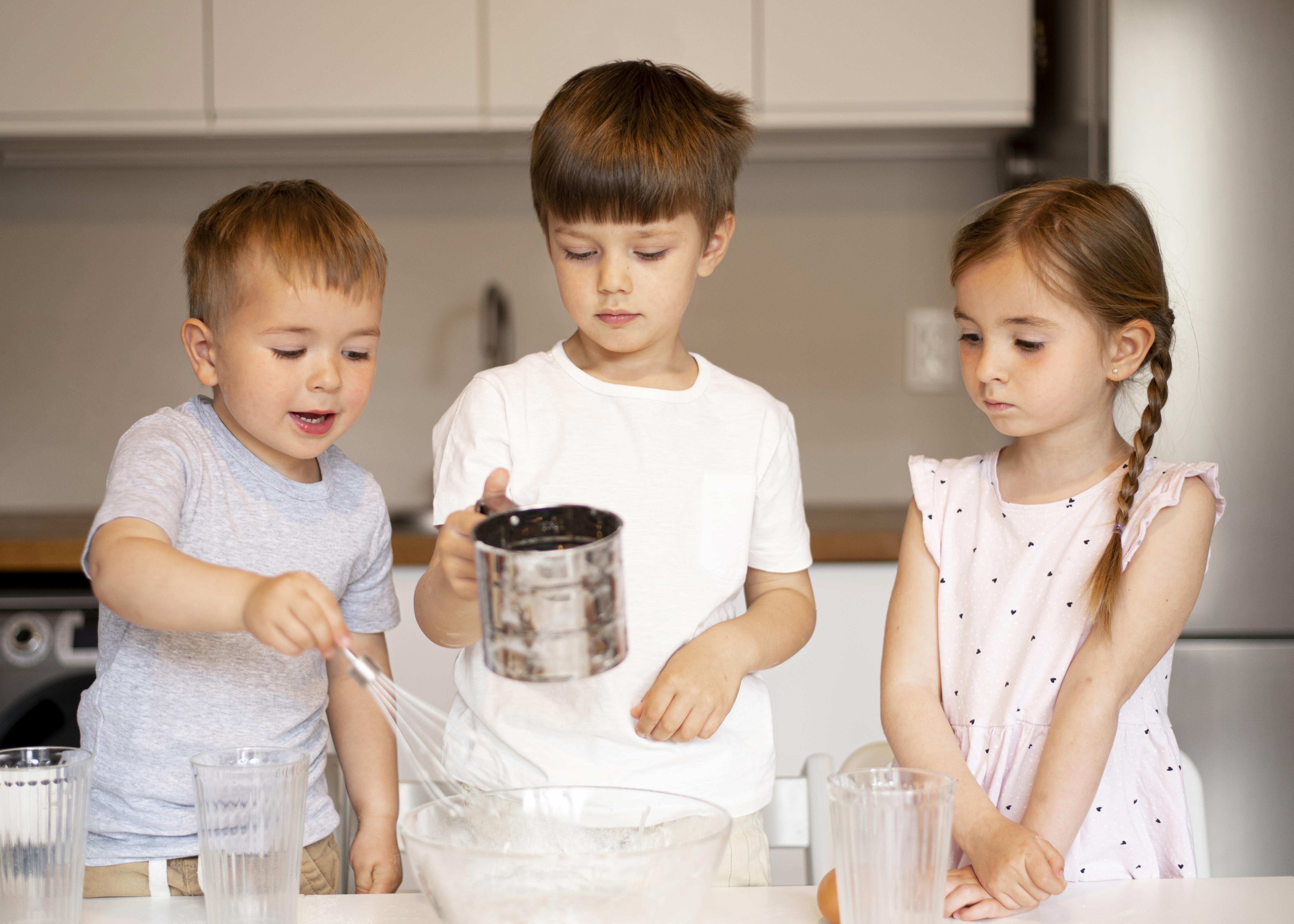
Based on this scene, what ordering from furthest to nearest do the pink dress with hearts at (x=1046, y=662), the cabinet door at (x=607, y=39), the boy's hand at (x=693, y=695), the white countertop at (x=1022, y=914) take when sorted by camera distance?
1. the cabinet door at (x=607, y=39)
2. the pink dress with hearts at (x=1046, y=662)
3. the boy's hand at (x=693, y=695)
4. the white countertop at (x=1022, y=914)

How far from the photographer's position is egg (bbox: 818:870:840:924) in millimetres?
647

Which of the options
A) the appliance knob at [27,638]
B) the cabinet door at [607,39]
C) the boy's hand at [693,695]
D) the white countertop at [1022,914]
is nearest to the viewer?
the white countertop at [1022,914]

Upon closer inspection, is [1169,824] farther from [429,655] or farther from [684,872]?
[429,655]

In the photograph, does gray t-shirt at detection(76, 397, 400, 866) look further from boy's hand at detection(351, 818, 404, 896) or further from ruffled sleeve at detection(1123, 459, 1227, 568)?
ruffled sleeve at detection(1123, 459, 1227, 568)

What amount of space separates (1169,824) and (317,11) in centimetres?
182

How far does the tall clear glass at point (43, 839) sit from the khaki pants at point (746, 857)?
0.47m

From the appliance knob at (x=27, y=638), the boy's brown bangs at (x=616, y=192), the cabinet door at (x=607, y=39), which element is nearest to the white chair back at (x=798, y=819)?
the boy's brown bangs at (x=616, y=192)

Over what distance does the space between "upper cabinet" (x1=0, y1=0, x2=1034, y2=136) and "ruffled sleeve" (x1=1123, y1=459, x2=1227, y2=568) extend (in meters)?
1.22

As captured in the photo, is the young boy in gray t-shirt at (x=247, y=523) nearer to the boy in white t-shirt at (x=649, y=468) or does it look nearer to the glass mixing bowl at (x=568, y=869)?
Answer: the boy in white t-shirt at (x=649, y=468)

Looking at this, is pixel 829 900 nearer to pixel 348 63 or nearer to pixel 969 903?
pixel 969 903

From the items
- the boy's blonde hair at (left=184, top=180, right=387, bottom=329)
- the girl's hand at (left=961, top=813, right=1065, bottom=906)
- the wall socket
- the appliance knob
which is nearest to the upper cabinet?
the wall socket

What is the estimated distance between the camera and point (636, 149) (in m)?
0.91

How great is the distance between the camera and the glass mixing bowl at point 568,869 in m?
0.55

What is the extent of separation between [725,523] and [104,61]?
64.9 inches
